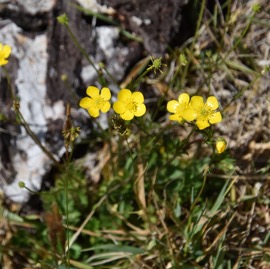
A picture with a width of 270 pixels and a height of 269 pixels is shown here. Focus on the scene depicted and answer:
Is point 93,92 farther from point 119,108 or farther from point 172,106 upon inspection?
point 172,106

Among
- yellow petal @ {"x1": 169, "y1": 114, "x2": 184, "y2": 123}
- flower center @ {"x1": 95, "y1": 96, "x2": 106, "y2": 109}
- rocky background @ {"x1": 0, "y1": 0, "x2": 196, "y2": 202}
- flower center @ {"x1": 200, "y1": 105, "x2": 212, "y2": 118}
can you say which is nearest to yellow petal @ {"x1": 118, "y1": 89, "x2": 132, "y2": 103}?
flower center @ {"x1": 95, "y1": 96, "x2": 106, "y2": 109}

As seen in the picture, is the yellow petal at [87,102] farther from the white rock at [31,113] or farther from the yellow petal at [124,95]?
the white rock at [31,113]

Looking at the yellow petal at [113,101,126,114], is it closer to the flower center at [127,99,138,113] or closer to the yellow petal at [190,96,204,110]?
the flower center at [127,99,138,113]

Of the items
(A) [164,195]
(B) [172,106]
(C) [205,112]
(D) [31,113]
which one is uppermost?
(C) [205,112]

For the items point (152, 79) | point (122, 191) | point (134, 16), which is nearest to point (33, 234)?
point (122, 191)

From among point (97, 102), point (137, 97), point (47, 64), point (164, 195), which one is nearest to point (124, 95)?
point (137, 97)

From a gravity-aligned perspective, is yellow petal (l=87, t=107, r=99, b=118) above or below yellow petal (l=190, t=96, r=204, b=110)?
below

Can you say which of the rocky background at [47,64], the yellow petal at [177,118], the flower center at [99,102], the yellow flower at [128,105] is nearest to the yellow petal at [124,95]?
the yellow flower at [128,105]
